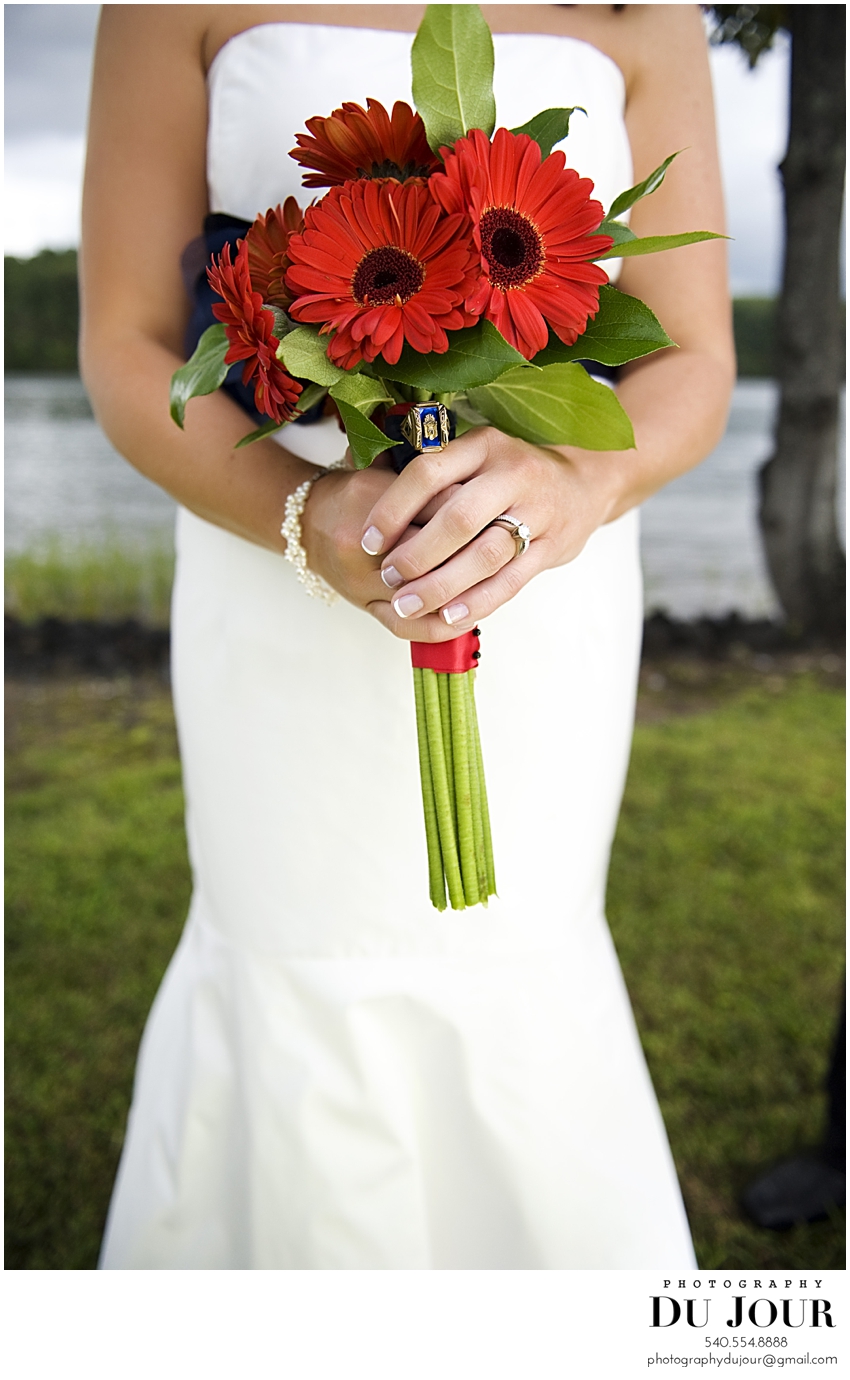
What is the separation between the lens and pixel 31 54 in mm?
3555

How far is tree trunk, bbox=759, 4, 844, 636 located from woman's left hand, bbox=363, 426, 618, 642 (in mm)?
3624

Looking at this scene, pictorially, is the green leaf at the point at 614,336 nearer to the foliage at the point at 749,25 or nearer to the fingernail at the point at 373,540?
the fingernail at the point at 373,540

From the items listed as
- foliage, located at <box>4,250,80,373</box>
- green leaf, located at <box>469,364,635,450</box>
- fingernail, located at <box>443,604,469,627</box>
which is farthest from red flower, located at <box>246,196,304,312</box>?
foliage, located at <box>4,250,80,373</box>

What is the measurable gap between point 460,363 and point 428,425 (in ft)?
0.30

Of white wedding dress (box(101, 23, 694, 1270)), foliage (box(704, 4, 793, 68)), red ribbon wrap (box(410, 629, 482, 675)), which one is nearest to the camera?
red ribbon wrap (box(410, 629, 482, 675))

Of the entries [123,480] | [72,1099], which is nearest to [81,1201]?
[72,1099]

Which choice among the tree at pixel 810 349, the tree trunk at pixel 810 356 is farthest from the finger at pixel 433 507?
the tree trunk at pixel 810 356

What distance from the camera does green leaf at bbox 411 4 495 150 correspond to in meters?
0.90

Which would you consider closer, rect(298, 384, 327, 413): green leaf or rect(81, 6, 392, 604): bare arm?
rect(298, 384, 327, 413): green leaf

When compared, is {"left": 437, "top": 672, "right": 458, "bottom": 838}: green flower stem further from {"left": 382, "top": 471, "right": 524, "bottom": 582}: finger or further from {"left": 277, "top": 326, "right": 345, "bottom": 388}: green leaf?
{"left": 277, "top": 326, "right": 345, "bottom": 388}: green leaf

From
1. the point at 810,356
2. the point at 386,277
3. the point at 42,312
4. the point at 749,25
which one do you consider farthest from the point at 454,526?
the point at 42,312

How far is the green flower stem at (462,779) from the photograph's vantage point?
1.07 meters

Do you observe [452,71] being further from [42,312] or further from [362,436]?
[42,312]

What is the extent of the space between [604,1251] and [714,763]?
2302 millimetres
